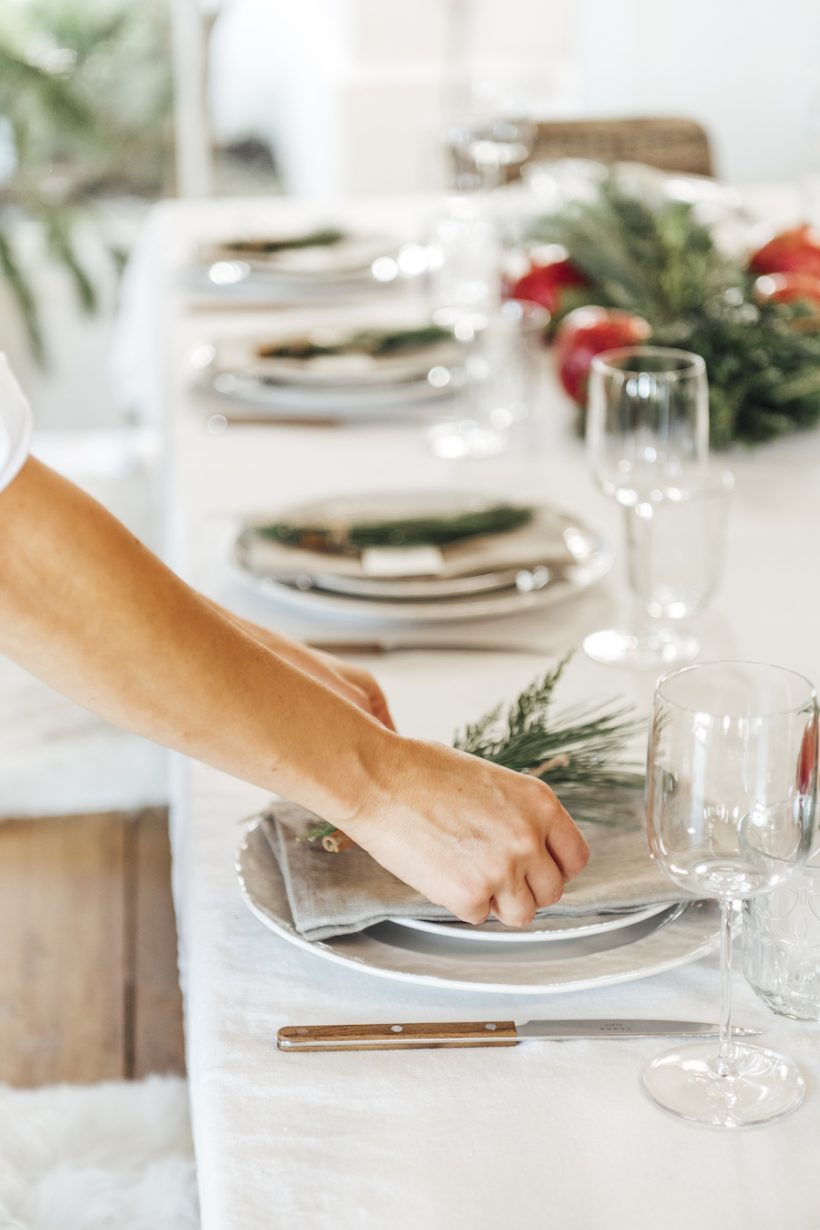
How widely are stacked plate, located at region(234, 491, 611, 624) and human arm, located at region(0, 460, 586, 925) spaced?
1.38ft

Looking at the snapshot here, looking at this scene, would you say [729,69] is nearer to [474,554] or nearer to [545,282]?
[545,282]

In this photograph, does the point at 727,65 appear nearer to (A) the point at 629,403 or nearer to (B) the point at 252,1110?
(A) the point at 629,403

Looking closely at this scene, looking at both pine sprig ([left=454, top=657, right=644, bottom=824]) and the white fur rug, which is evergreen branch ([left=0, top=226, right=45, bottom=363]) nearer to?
the white fur rug

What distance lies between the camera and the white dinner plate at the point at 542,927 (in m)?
0.76

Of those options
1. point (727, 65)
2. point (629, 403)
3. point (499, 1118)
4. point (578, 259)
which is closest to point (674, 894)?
point (499, 1118)

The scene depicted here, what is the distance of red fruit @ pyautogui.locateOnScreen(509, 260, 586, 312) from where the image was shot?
1932 millimetres

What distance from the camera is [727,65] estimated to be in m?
4.13

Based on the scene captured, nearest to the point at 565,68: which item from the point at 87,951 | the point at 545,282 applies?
the point at 545,282

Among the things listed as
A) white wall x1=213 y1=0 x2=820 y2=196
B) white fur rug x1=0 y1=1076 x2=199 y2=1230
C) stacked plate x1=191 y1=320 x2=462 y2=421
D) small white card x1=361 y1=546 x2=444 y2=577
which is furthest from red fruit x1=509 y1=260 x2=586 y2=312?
white wall x1=213 y1=0 x2=820 y2=196

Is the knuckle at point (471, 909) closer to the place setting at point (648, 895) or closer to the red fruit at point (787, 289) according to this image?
the place setting at point (648, 895)

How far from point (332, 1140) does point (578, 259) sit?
145 centimetres

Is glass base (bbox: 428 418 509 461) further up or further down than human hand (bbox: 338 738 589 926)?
further down

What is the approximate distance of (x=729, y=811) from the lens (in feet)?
2.12

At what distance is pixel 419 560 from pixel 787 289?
0.72 metres
